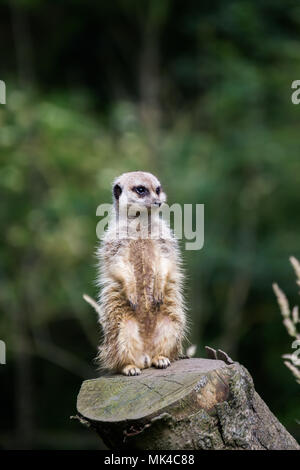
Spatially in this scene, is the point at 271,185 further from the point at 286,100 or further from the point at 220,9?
the point at 220,9

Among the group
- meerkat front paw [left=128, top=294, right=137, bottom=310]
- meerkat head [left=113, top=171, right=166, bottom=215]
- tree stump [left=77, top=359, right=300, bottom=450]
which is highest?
meerkat head [left=113, top=171, right=166, bottom=215]

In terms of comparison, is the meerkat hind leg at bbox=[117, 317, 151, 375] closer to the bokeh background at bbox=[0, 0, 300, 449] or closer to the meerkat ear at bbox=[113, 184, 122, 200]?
the meerkat ear at bbox=[113, 184, 122, 200]

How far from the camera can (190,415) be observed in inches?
101

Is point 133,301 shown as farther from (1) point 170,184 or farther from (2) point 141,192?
(1) point 170,184

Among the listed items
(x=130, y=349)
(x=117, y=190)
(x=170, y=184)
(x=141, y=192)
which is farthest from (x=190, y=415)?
(x=170, y=184)

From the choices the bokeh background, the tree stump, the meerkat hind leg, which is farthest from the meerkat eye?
the bokeh background

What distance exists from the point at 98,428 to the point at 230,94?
7070 mm

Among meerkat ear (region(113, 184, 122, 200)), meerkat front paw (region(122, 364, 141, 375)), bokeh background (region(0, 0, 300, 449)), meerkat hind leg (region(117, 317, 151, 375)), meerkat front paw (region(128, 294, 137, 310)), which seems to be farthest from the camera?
bokeh background (region(0, 0, 300, 449))

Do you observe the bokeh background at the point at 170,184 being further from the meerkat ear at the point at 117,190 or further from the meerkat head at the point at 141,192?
the meerkat head at the point at 141,192

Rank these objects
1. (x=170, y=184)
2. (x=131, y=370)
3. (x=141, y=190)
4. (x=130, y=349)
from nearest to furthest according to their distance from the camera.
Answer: (x=131, y=370) → (x=130, y=349) → (x=141, y=190) → (x=170, y=184)

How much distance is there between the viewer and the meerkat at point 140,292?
332cm

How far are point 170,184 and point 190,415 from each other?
21.2 ft

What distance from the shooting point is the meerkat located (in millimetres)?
3318

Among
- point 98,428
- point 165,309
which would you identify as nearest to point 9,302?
point 165,309
